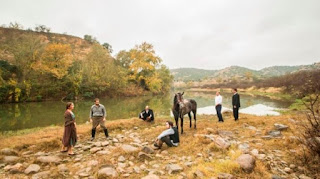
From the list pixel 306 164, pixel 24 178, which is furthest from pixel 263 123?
pixel 24 178

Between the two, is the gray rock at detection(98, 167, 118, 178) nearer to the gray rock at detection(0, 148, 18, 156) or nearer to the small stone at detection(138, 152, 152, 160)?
the small stone at detection(138, 152, 152, 160)

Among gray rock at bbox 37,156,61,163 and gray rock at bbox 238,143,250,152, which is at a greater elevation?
gray rock at bbox 238,143,250,152

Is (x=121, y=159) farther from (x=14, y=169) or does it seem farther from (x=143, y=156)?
(x=14, y=169)

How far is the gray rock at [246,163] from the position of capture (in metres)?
4.75

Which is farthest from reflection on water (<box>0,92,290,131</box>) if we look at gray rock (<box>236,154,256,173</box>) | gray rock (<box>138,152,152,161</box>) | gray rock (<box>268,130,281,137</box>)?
gray rock (<box>236,154,256,173</box>)

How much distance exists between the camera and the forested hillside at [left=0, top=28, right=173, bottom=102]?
33.1 metres

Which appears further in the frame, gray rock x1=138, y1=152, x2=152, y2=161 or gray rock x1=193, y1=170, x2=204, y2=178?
gray rock x1=138, y1=152, x2=152, y2=161

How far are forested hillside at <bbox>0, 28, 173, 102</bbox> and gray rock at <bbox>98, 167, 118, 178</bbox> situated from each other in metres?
34.7

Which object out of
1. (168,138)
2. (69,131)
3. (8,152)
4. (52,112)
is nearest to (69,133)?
(69,131)

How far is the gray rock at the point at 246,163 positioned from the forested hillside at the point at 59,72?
37813 millimetres

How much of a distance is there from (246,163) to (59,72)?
40541 mm

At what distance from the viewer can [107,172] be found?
16.6 feet

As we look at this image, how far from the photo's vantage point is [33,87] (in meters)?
33.2

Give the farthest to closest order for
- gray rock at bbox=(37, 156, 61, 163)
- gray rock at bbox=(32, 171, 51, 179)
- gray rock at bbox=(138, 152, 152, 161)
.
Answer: gray rock at bbox=(138, 152, 152, 161) → gray rock at bbox=(37, 156, 61, 163) → gray rock at bbox=(32, 171, 51, 179)
